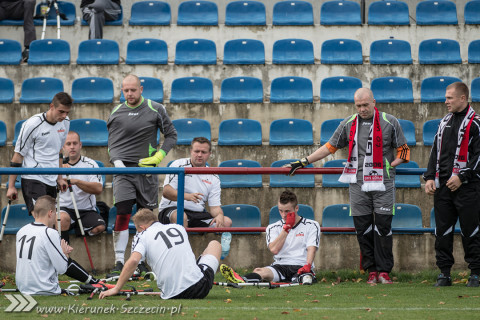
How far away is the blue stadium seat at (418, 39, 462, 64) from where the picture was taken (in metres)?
13.4

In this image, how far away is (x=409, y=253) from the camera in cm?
877

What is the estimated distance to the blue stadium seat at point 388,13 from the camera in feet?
47.2

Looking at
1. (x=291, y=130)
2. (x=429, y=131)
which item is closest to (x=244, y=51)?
(x=291, y=130)

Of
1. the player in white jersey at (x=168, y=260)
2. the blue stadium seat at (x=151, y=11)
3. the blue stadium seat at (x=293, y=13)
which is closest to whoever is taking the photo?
the player in white jersey at (x=168, y=260)

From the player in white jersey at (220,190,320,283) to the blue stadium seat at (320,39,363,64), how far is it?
19.2 ft

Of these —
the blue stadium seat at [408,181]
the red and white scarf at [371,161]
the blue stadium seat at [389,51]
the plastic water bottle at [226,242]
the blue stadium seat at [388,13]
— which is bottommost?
the plastic water bottle at [226,242]

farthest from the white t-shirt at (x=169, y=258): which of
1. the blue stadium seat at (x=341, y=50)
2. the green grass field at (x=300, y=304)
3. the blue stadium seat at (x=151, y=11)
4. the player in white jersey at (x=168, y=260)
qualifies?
the blue stadium seat at (x=151, y=11)

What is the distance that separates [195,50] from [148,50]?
0.90 meters

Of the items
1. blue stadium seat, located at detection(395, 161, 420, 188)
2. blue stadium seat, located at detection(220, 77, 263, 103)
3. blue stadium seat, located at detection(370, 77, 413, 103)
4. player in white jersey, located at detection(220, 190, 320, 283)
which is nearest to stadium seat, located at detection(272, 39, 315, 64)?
blue stadium seat, located at detection(220, 77, 263, 103)

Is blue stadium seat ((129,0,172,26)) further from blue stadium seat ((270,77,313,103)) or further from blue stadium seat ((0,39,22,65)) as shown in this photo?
blue stadium seat ((270,77,313,103))

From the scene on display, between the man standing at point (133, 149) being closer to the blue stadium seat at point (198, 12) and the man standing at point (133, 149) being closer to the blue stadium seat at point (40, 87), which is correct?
the blue stadium seat at point (40, 87)

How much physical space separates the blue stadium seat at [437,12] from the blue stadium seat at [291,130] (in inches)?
182

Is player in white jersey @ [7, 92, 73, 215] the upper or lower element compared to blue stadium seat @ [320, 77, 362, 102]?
lower

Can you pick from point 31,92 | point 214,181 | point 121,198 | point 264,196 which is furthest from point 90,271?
point 31,92
